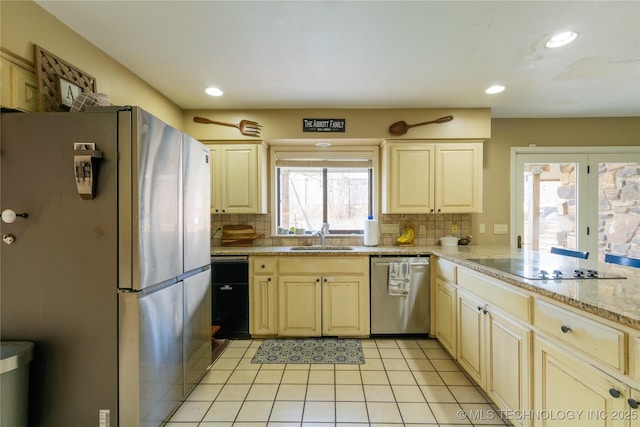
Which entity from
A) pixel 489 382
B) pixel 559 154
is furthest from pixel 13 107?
pixel 559 154

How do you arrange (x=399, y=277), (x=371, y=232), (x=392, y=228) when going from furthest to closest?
1. (x=392, y=228)
2. (x=371, y=232)
3. (x=399, y=277)

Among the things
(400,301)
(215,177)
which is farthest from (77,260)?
(400,301)

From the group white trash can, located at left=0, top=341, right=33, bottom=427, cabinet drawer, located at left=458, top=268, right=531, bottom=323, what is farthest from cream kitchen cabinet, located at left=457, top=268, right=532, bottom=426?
white trash can, located at left=0, top=341, right=33, bottom=427

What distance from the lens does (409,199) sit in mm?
3146

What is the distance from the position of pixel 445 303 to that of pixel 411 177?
1.36 meters

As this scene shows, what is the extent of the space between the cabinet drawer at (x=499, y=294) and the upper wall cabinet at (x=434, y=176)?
111 centimetres

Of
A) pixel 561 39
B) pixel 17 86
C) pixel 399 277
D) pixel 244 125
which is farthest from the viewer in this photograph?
pixel 244 125

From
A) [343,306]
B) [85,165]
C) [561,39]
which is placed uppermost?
[561,39]

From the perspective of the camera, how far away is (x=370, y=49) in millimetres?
1993

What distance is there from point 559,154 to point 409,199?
79.0 inches

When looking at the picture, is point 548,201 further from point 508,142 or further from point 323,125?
point 323,125

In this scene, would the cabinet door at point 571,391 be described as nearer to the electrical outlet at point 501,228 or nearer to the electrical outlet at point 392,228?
the electrical outlet at point 392,228

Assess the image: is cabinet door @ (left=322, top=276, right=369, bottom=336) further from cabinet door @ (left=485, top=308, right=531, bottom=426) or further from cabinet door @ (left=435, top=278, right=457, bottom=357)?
cabinet door @ (left=485, top=308, right=531, bottom=426)

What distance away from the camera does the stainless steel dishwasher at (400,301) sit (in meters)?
2.83
